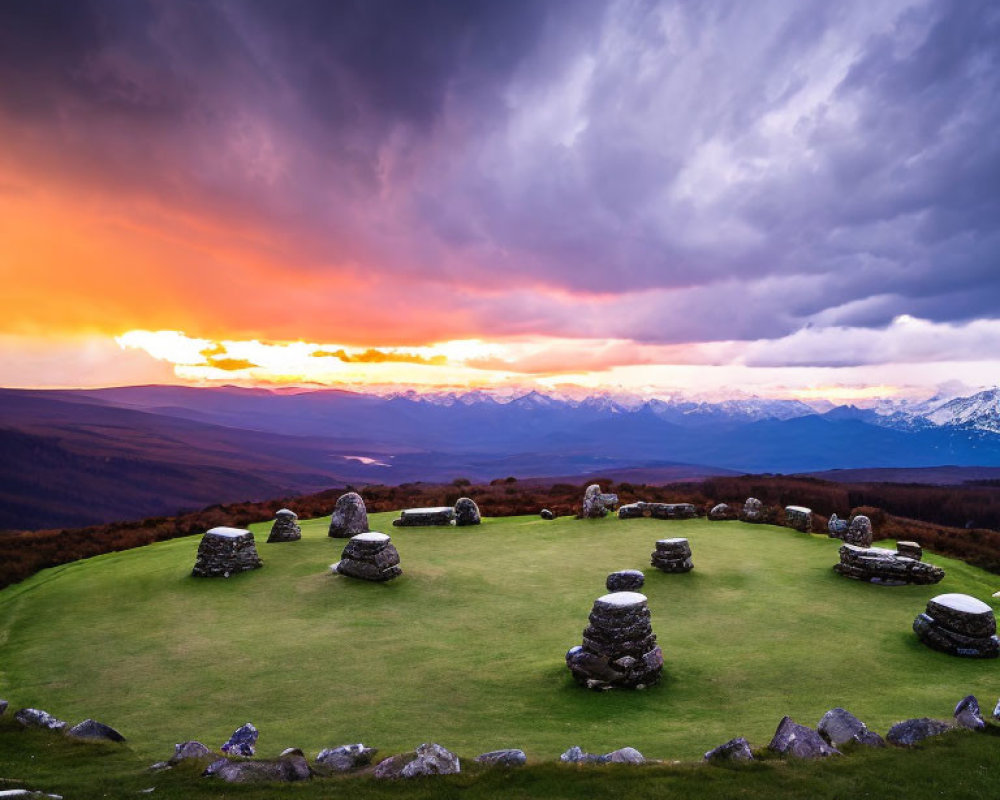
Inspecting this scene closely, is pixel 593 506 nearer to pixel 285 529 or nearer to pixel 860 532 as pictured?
pixel 860 532

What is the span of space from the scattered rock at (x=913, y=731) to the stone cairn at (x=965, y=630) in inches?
233

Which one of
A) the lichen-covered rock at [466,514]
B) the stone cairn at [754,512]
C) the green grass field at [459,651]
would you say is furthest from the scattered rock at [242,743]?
the stone cairn at [754,512]

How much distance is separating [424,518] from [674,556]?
1298 cm

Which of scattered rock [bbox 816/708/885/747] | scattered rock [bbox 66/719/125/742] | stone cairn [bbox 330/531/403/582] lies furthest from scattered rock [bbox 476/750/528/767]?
stone cairn [bbox 330/531/403/582]

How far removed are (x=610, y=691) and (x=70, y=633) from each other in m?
14.2

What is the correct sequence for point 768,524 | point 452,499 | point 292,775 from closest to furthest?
point 292,775 → point 768,524 → point 452,499

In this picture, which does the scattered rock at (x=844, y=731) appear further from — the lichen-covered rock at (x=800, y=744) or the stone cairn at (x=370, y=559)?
the stone cairn at (x=370, y=559)

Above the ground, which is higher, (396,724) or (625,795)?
(625,795)

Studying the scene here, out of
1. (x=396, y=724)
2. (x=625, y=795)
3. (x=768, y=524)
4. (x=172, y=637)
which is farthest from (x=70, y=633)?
(x=768, y=524)

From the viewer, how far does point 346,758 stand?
313 inches

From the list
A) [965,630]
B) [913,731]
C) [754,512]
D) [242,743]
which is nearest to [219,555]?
[242,743]

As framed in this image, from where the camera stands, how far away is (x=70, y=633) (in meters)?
15.1

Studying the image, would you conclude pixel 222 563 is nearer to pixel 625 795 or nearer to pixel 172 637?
pixel 172 637

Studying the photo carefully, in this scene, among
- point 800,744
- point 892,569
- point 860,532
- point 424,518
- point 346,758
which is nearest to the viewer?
point 800,744
